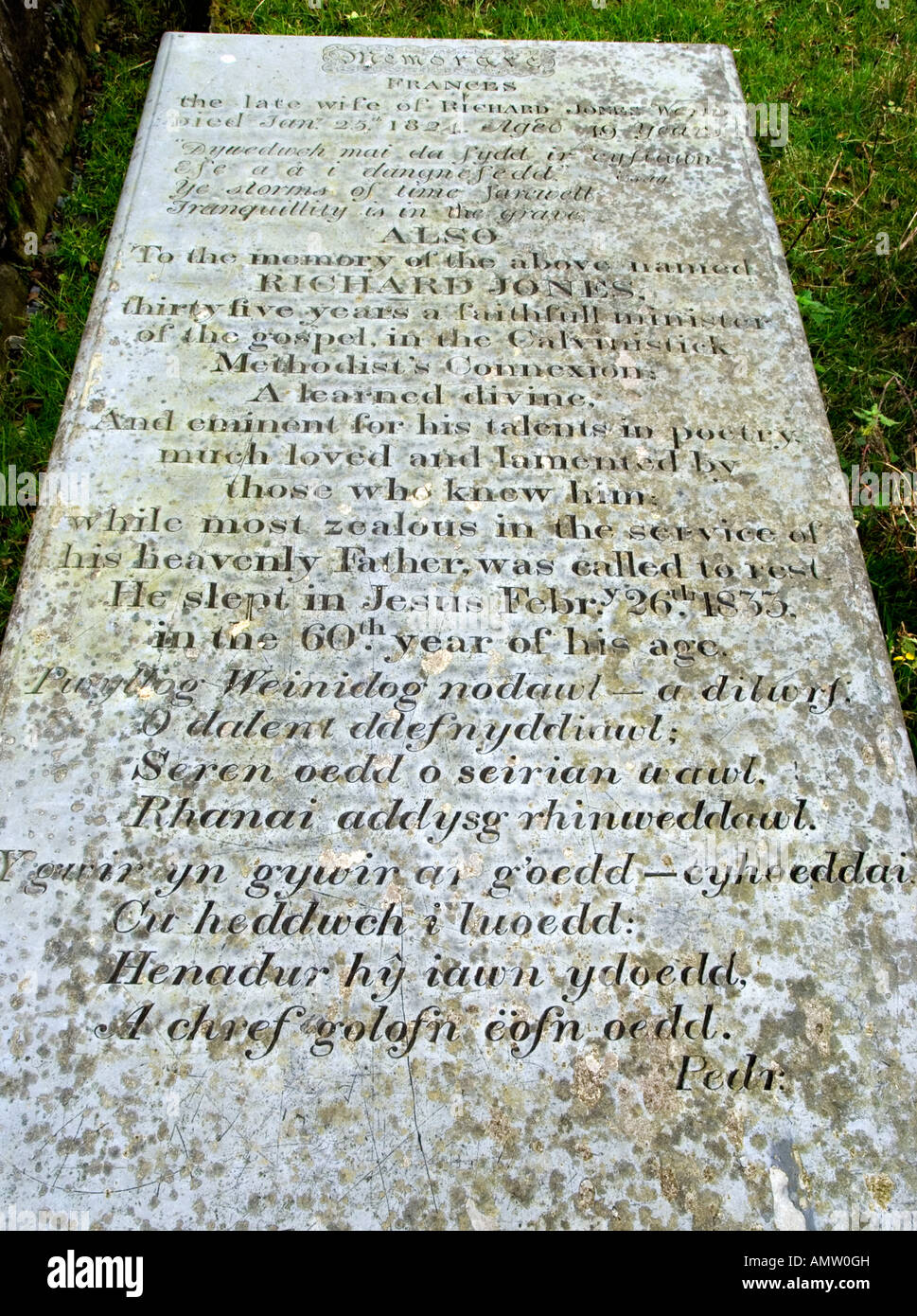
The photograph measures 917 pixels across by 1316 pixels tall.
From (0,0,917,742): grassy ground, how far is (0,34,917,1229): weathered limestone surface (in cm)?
89

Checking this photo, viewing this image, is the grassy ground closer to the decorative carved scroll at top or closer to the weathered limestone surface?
the weathered limestone surface

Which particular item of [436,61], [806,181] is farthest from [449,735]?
[806,181]

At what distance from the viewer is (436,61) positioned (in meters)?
3.99

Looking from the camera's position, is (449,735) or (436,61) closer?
(449,735)

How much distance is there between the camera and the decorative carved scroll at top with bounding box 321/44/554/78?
13.0ft

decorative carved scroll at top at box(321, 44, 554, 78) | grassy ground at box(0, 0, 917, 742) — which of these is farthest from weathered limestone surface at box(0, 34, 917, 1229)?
grassy ground at box(0, 0, 917, 742)

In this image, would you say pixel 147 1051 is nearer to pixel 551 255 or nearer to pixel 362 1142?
pixel 362 1142

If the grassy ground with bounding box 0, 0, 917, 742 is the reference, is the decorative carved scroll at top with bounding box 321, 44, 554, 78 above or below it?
above

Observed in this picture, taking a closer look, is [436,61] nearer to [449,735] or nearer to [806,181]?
[806,181]

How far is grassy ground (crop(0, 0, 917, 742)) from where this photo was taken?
13.0ft

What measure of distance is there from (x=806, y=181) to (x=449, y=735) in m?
3.82

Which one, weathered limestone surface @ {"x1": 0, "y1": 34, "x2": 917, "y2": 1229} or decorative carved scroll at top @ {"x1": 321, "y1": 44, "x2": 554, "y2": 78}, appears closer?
weathered limestone surface @ {"x1": 0, "y1": 34, "x2": 917, "y2": 1229}

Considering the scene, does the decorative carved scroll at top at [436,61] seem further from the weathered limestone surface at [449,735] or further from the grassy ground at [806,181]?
the grassy ground at [806,181]

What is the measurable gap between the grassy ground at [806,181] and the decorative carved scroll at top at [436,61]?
4.38ft
